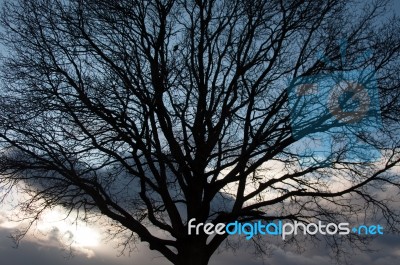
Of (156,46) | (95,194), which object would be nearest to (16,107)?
(95,194)

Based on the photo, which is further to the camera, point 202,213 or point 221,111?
point 221,111

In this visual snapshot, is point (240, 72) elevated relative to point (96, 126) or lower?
elevated

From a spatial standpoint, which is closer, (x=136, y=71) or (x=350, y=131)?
(x=350, y=131)

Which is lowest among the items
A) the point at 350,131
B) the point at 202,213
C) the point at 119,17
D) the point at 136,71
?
the point at 202,213

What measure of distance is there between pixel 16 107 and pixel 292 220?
727 cm

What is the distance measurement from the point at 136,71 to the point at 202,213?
12.6 feet

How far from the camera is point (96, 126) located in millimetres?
11047

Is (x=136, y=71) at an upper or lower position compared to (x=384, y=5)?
lower

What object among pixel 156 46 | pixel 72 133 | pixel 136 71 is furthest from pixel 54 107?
pixel 156 46

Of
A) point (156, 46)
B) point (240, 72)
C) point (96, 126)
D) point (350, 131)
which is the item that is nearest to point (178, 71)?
point (156, 46)

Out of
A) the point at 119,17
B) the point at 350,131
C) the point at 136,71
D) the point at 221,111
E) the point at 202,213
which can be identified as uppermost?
the point at 119,17

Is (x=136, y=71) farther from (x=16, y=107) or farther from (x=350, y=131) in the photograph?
(x=350, y=131)

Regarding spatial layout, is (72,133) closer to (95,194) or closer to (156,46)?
(95,194)

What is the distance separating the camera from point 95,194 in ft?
33.2
